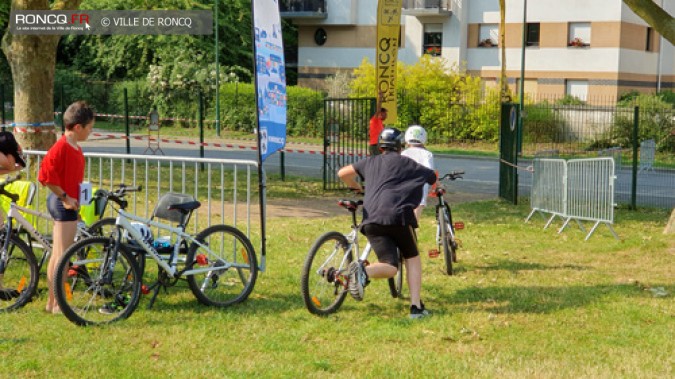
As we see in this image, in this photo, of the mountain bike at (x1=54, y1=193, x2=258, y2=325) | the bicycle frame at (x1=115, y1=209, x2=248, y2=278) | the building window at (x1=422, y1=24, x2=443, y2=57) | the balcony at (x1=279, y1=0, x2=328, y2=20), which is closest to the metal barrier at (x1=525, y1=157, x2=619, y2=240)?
the mountain bike at (x1=54, y1=193, x2=258, y2=325)

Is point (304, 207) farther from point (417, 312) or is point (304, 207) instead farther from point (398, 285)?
point (417, 312)

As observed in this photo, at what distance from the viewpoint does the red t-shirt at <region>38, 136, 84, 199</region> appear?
25.6 feet

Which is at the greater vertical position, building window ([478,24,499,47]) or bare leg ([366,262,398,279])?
building window ([478,24,499,47])

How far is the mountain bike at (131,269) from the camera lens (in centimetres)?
776

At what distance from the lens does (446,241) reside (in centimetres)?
1023

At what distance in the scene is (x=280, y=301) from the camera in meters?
8.85

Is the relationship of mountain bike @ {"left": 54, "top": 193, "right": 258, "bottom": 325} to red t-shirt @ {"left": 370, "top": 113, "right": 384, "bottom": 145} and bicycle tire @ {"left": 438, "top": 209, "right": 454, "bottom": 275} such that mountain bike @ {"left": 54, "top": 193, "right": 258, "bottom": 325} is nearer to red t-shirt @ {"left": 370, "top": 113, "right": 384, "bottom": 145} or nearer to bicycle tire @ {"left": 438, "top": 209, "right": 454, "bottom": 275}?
bicycle tire @ {"left": 438, "top": 209, "right": 454, "bottom": 275}

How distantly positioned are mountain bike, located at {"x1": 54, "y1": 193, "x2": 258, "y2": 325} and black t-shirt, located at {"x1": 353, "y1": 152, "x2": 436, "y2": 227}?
1403mm

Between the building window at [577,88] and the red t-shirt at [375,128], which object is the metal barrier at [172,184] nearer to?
the red t-shirt at [375,128]

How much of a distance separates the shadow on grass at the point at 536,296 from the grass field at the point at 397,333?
0.04 feet

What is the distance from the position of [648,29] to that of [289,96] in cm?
1669

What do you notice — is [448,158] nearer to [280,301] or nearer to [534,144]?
[534,144]

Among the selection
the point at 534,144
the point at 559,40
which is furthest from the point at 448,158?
the point at 559,40

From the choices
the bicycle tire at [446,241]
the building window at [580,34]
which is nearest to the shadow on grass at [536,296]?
the bicycle tire at [446,241]
